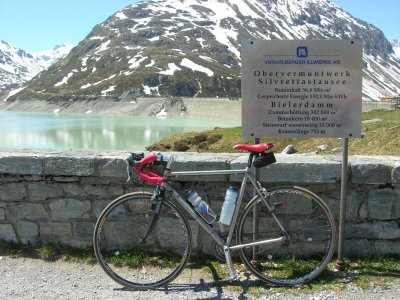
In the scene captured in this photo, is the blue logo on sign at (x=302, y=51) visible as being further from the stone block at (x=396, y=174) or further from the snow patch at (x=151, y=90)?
the snow patch at (x=151, y=90)

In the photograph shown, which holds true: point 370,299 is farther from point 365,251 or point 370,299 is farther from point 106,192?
point 106,192

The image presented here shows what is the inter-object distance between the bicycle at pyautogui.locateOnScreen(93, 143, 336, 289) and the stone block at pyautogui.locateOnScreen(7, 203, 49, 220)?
0.91 metres

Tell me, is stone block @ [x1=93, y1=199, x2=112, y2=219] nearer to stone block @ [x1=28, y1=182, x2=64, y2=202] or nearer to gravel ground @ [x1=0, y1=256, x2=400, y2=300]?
stone block @ [x1=28, y1=182, x2=64, y2=202]

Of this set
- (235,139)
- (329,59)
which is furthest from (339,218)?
(235,139)

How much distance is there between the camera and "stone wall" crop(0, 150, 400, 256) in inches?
209

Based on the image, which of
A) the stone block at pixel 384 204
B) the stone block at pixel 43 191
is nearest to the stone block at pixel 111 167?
the stone block at pixel 43 191

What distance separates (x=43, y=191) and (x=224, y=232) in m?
2.46

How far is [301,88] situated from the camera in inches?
203

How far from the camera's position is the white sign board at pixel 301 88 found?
5.06m

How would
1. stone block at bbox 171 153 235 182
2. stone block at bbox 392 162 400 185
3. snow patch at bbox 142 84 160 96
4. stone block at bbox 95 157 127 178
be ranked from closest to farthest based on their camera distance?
1. stone block at bbox 392 162 400 185
2. stone block at bbox 171 153 235 182
3. stone block at bbox 95 157 127 178
4. snow patch at bbox 142 84 160 96

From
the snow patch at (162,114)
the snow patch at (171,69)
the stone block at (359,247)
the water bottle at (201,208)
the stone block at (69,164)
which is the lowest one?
the stone block at (359,247)

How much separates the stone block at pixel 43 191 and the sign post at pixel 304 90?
Result: 250cm

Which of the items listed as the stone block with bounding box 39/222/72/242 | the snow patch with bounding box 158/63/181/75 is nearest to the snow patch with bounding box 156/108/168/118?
the snow patch with bounding box 158/63/181/75

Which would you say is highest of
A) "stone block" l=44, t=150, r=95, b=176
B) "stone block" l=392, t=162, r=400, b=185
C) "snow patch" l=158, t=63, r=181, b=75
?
"snow patch" l=158, t=63, r=181, b=75
